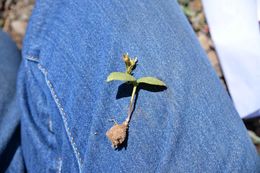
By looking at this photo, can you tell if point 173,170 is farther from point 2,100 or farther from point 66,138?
point 2,100

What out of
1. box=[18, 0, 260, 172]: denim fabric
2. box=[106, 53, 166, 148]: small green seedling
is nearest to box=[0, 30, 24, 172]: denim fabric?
box=[18, 0, 260, 172]: denim fabric

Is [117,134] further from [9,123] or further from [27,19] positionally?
[27,19]

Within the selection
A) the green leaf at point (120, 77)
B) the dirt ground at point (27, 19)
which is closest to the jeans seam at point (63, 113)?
the green leaf at point (120, 77)

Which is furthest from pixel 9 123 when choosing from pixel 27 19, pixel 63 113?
pixel 27 19

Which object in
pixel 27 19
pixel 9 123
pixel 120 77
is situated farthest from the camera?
pixel 27 19

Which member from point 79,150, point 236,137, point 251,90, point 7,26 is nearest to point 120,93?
point 79,150

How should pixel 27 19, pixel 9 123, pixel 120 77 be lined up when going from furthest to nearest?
pixel 27 19
pixel 9 123
pixel 120 77
